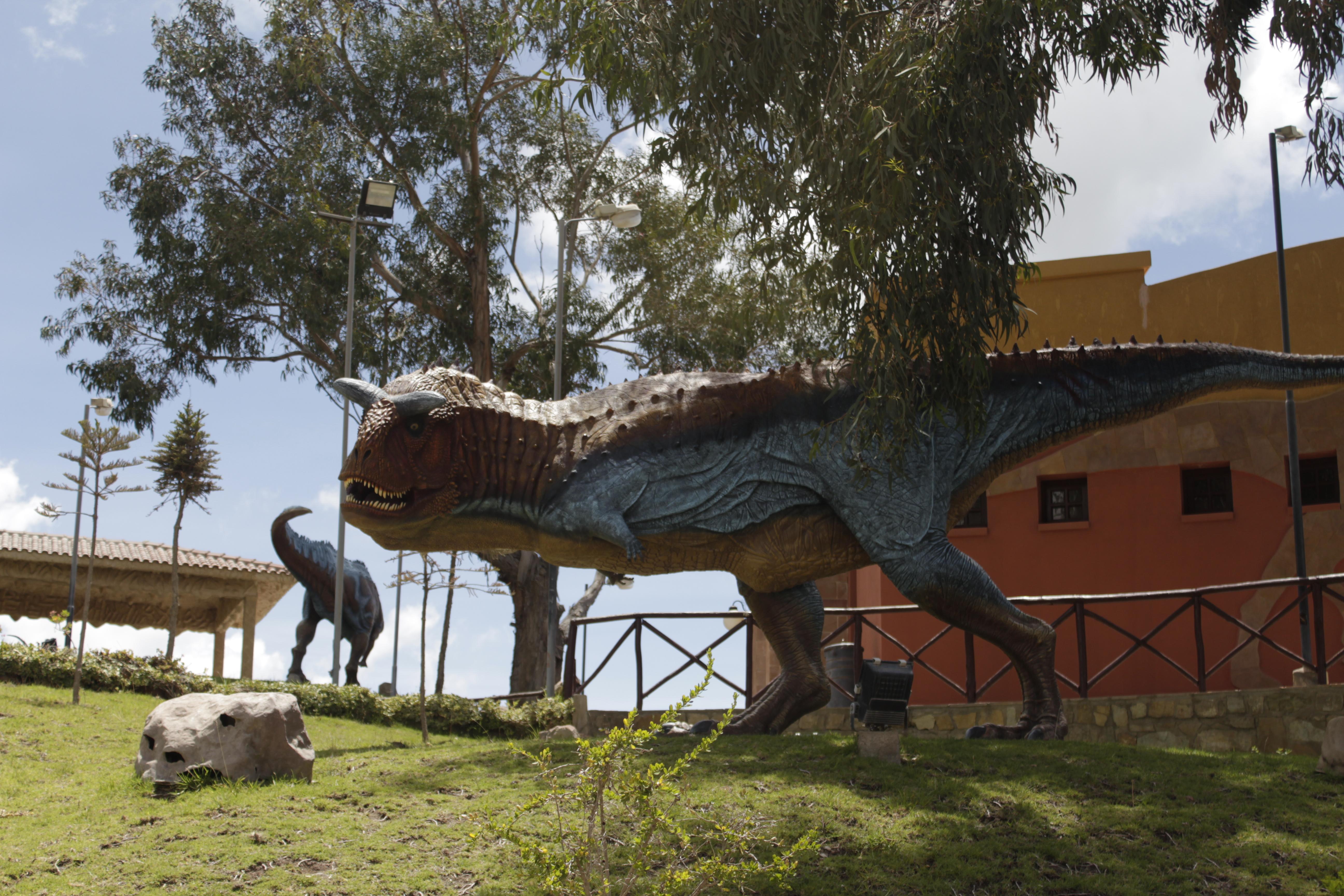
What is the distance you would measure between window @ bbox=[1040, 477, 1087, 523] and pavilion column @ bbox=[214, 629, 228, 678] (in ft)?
49.8

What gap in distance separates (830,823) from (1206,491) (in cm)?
1110

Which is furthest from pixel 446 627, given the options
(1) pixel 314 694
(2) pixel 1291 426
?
(2) pixel 1291 426

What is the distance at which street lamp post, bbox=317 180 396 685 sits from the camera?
17.9 meters

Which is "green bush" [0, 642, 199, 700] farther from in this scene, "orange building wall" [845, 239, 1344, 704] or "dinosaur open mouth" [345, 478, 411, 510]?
"orange building wall" [845, 239, 1344, 704]

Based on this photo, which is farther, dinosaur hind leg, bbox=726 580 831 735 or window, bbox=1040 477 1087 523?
A: window, bbox=1040 477 1087 523

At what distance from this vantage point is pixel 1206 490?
15789 millimetres

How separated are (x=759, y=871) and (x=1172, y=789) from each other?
3.07 m

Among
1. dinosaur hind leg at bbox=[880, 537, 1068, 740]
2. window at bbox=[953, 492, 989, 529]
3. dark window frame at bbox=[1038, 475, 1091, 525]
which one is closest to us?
dinosaur hind leg at bbox=[880, 537, 1068, 740]

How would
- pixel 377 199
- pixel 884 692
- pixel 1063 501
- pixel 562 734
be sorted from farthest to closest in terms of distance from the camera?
pixel 377 199 < pixel 1063 501 < pixel 562 734 < pixel 884 692

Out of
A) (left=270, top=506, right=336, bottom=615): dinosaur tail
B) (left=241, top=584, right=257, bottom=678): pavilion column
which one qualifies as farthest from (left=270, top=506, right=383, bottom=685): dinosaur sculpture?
(left=241, top=584, right=257, bottom=678): pavilion column

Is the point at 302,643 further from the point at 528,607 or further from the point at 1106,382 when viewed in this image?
the point at 1106,382

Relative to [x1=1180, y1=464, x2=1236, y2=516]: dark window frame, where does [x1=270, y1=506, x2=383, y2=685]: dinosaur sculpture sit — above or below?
below

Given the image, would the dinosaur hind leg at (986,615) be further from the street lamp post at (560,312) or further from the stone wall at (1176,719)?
the street lamp post at (560,312)

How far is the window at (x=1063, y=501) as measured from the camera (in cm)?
1647
